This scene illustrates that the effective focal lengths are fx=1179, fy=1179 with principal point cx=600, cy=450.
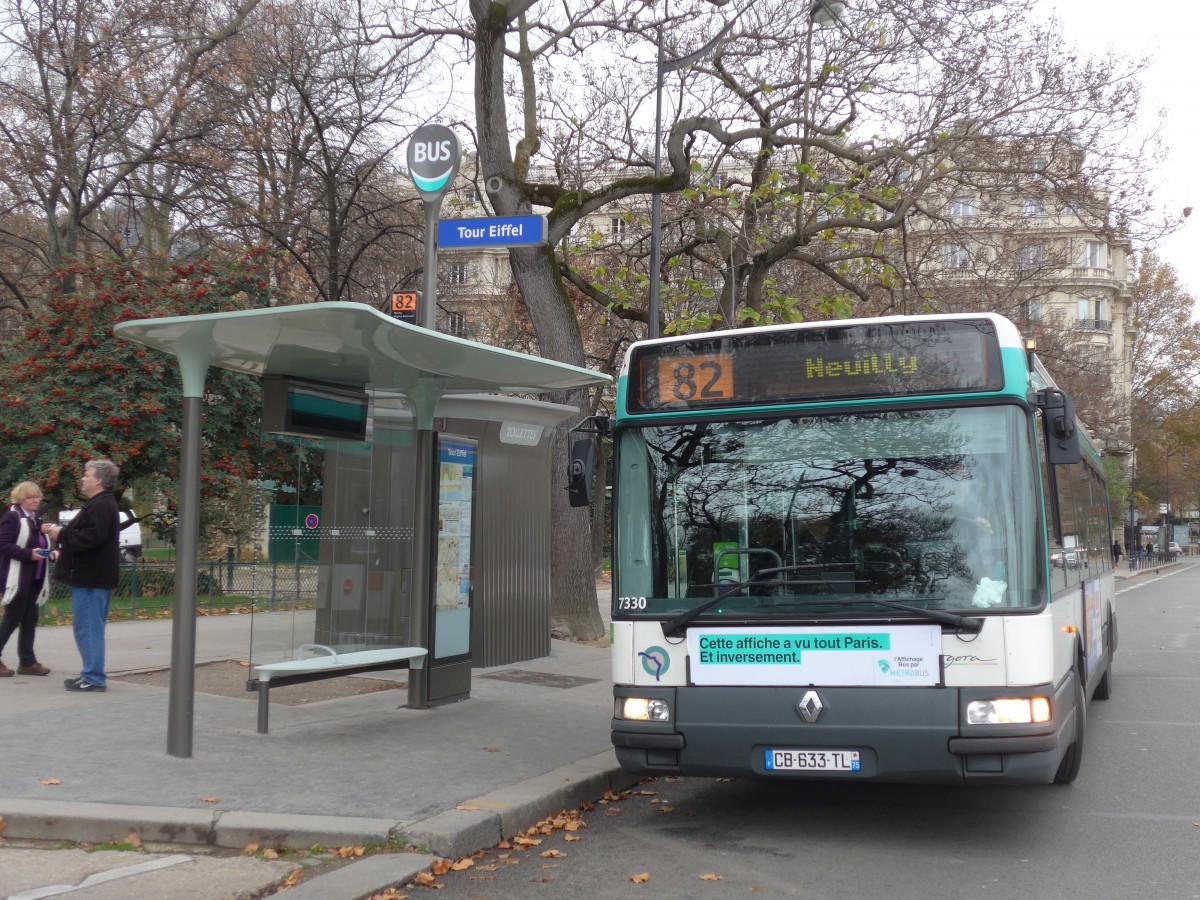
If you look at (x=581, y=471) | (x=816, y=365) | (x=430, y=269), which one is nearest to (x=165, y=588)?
(x=430, y=269)

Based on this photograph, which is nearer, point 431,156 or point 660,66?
point 431,156

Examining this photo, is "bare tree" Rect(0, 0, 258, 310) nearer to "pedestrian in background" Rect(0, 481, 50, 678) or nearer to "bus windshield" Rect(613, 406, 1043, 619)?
"pedestrian in background" Rect(0, 481, 50, 678)

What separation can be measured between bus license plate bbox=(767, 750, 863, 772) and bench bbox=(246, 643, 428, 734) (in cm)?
346

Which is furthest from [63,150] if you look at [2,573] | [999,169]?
[999,169]

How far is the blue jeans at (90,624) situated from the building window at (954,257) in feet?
40.2

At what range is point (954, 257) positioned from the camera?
18469 mm

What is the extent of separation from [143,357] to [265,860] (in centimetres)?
1480

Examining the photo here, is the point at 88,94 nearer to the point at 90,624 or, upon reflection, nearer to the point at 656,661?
the point at 90,624

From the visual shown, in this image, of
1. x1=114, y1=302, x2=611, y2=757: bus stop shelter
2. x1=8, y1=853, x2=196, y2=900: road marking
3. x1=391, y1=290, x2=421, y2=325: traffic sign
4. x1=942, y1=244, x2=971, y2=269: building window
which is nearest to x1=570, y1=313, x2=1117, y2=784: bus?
x1=114, y1=302, x2=611, y2=757: bus stop shelter

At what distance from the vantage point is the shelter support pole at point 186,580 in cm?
711

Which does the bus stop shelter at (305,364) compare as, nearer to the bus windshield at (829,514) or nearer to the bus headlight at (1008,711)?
the bus windshield at (829,514)

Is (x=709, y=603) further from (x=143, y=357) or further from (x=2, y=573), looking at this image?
(x=143, y=357)

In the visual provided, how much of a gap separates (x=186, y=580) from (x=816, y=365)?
13.0 feet

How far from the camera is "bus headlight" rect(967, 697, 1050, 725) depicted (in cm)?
558
